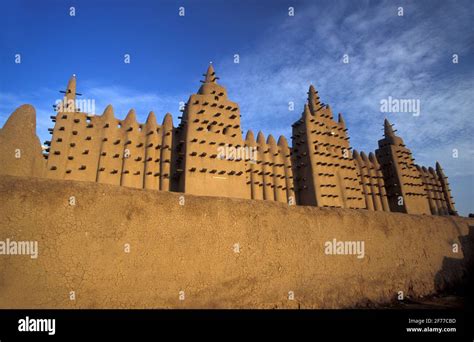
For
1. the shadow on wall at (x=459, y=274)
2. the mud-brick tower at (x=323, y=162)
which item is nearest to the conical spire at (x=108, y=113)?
the mud-brick tower at (x=323, y=162)

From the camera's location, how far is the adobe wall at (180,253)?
5.37 metres

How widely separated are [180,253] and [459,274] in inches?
431

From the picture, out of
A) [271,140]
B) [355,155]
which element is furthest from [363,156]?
[271,140]

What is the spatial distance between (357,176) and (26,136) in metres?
24.6

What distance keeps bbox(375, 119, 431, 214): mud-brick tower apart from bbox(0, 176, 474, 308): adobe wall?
68.4 feet

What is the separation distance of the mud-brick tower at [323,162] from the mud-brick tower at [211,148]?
5.38 metres

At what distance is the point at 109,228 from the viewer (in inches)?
234

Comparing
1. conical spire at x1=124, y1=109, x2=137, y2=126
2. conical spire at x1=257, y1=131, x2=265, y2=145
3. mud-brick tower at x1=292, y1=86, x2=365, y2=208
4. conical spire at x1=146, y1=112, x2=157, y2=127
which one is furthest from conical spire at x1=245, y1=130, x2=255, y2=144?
conical spire at x1=124, y1=109, x2=137, y2=126

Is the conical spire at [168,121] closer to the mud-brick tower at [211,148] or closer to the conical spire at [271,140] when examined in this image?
the mud-brick tower at [211,148]

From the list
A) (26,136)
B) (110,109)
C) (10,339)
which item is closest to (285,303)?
(10,339)

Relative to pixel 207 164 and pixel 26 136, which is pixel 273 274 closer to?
pixel 26 136

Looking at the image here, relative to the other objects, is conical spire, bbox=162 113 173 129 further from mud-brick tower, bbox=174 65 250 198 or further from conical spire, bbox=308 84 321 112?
conical spire, bbox=308 84 321 112

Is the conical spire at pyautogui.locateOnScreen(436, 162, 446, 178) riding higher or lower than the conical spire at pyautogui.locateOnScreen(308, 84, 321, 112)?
lower

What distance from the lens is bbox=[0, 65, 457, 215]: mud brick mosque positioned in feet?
56.2
